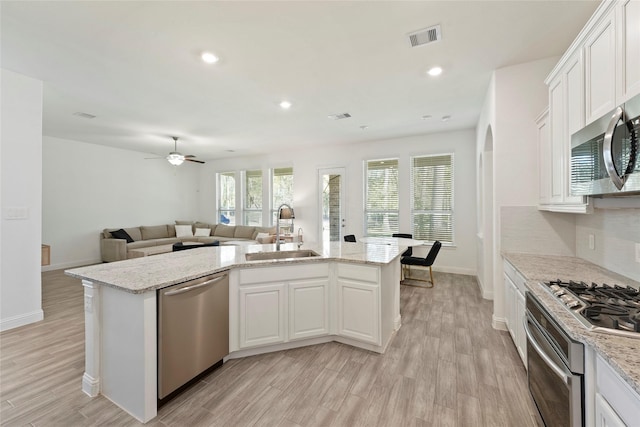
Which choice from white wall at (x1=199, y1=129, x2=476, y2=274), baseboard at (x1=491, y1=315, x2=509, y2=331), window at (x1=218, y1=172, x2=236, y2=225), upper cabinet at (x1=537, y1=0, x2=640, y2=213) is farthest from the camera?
window at (x1=218, y1=172, x2=236, y2=225)

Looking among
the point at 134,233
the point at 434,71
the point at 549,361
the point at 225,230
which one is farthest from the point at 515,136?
the point at 134,233

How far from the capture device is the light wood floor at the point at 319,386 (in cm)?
179

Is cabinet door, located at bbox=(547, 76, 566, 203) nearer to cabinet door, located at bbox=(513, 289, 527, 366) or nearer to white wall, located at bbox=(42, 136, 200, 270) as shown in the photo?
cabinet door, located at bbox=(513, 289, 527, 366)

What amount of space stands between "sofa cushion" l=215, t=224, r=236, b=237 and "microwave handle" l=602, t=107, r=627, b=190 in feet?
25.9

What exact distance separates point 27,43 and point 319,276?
3.59 metres

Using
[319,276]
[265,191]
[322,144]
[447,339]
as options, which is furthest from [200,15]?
[265,191]

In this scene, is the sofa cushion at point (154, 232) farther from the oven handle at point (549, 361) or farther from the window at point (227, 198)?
the oven handle at point (549, 361)

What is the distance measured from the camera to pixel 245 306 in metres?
2.45

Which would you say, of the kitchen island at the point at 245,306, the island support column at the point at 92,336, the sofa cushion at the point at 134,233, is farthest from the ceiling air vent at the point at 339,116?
the sofa cushion at the point at 134,233

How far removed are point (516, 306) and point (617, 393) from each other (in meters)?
1.60

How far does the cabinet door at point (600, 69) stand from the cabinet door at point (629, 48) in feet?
0.23

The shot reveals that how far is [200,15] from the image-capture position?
2188 millimetres

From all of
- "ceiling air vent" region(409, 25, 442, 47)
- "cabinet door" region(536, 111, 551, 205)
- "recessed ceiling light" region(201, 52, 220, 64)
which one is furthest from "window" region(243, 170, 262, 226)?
"cabinet door" region(536, 111, 551, 205)

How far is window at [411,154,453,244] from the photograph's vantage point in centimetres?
580
